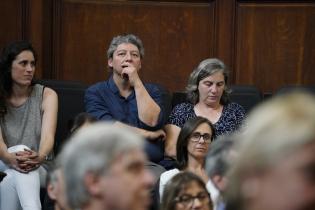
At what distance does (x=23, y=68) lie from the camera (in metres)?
4.68

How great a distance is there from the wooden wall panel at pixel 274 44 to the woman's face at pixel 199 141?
1.58m

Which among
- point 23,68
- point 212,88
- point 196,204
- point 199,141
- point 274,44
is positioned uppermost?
point 274,44

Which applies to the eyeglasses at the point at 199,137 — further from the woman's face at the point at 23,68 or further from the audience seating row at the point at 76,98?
the woman's face at the point at 23,68

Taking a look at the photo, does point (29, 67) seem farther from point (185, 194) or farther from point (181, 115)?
point (185, 194)

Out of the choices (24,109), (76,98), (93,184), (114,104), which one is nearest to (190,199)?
(114,104)

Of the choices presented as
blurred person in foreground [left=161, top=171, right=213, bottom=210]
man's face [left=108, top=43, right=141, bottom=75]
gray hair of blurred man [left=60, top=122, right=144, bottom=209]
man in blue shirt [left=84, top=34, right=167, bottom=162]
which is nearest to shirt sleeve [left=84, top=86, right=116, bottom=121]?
man in blue shirt [left=84, top=34, right=167, bottom=162]

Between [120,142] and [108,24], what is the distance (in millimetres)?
4219

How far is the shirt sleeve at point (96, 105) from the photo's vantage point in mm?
4544

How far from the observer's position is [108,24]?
5785 millimetres

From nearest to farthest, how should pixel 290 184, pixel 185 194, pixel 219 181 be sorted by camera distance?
pixel 290 184 → pixel 219 181 → pixel 185 194

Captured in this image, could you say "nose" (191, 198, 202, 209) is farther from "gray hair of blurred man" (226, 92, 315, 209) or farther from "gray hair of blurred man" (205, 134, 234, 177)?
"gray hair of blurred man" (226, 92, 315, 209)

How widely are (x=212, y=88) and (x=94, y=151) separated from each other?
10.2ft

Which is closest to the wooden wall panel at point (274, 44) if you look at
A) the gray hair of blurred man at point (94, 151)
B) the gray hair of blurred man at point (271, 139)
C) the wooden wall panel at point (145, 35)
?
the wooden wall panel at point (145, 35)

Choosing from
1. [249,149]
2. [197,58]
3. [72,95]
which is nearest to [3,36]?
[72,95]
